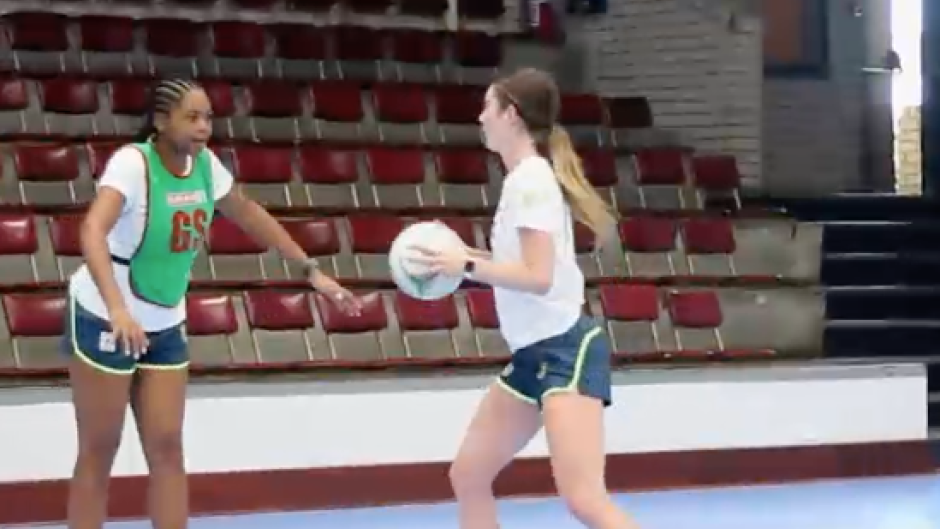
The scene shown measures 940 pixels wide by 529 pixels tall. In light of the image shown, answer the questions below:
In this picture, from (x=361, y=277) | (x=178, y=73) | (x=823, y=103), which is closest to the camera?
(x=361, y=277)

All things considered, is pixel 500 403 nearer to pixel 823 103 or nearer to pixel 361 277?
pixel 361 277

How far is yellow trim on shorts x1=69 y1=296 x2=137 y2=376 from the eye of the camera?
445cm

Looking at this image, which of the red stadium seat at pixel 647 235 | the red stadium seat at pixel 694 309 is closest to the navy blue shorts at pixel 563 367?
the red stadium seat at pixel 694 309

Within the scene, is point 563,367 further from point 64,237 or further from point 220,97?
point 220,97

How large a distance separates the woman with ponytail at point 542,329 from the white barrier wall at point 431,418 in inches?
121

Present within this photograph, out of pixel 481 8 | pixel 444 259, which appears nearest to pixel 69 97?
pixel 481 8

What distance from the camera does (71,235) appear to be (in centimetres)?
801

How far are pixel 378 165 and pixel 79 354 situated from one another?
5.08m

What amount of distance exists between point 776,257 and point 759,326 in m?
0.61

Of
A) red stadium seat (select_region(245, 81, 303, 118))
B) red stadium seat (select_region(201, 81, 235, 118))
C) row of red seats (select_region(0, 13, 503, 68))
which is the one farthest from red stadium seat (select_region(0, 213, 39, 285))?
row of red seats (select_region(0, 13, 503, 68))

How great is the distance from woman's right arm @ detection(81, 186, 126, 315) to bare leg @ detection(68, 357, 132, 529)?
0.29m

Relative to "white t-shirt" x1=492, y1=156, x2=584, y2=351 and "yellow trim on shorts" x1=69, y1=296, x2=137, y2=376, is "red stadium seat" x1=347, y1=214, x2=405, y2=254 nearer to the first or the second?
"yellow trim on shorts" x1=69, y1=296, x2=137, y2=376

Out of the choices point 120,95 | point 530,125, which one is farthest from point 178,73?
point 530,125

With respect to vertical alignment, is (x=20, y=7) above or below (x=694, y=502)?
above
